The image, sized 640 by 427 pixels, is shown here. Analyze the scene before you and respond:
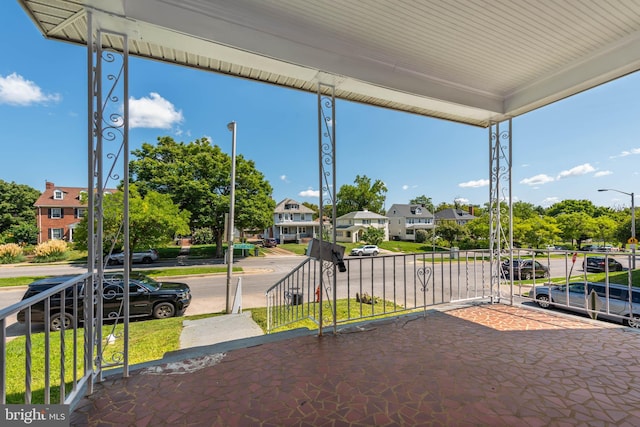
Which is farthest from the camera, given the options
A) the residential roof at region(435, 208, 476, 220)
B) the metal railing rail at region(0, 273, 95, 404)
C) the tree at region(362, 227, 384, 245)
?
the residential roof at region(435, 208, 476, 220)

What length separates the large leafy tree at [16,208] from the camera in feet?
60.7

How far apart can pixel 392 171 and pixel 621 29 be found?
2841 centimetres

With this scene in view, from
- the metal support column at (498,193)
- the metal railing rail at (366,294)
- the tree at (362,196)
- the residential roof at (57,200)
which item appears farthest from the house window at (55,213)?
the metal support column at (498,193)

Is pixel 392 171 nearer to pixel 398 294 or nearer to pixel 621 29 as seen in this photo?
pixel 398 294

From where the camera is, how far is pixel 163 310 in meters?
6.26

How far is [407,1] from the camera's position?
1811 mm

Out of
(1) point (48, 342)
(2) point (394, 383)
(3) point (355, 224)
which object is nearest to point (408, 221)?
(3) point (355, 224)

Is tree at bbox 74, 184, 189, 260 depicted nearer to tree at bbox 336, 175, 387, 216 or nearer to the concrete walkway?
the concrete walkway

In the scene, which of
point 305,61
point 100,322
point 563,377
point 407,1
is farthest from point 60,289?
point 563,377

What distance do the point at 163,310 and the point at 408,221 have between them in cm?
2815

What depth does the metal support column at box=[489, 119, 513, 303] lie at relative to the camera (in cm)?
359

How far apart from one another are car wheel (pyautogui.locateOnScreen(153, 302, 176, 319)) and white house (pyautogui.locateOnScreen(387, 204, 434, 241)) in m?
27.2

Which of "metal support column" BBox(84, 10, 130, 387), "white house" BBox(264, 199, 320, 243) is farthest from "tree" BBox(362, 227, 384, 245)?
"metal support column" BBox(84, 10, 130, 387)

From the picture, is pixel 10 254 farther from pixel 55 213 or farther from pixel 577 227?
pixel 577 227
